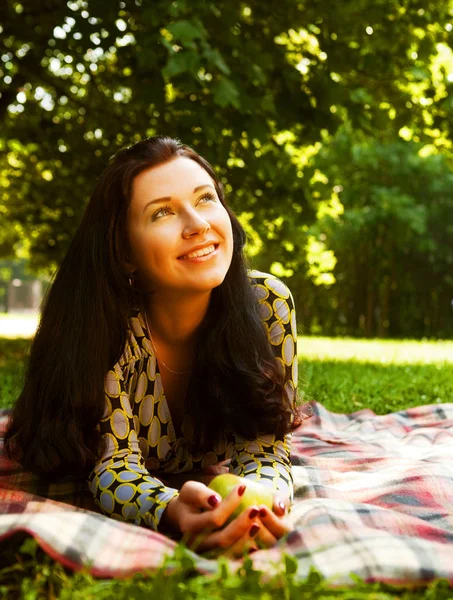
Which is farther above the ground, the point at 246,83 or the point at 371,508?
the point at 246,83

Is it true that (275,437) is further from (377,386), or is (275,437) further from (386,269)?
(386,269)

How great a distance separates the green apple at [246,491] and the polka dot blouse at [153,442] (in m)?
0.15

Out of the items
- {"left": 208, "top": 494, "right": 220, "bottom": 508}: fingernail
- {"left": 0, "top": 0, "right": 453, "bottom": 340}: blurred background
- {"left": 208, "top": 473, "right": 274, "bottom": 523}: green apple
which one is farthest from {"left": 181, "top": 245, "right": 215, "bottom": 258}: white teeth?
{"left": 0, "top": 0, "right": 453, "bottom": 340}: blurred background

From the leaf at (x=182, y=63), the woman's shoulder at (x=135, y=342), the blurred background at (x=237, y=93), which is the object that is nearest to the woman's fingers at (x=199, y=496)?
the woman's shoulder at (x=135, y=342)

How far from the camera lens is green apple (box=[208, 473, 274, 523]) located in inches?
83.7

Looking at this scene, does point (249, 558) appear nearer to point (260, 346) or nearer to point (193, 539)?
point (193, 539)

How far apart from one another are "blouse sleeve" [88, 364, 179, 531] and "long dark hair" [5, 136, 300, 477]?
5cm

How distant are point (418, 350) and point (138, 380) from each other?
7.63 m

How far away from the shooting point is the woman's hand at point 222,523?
1980 mm

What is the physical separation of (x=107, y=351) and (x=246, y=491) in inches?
30.8

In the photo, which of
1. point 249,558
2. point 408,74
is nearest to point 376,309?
point 408,74

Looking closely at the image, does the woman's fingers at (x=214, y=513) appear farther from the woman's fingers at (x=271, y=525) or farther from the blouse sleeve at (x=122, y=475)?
the blouse sleeve at (x=122, y=475)

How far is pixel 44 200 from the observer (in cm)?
1000

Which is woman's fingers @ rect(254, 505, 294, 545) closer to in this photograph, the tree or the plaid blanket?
the plaid blanket
